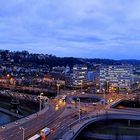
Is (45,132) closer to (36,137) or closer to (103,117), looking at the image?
(36,137)

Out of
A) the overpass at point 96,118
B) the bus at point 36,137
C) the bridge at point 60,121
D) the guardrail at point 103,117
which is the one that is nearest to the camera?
the bus at point 36,137

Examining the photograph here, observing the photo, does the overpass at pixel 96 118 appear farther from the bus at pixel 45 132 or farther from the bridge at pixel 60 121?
the bus at pixel 45 132

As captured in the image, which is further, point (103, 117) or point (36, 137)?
point (103, 117)

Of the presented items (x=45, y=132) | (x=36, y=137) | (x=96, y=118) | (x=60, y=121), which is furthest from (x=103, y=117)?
(x=36, y=137)

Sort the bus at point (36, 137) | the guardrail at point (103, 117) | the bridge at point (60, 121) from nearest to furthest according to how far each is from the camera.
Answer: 1. the bus at point (36, 137)
2. the bridge at point (60, 121)
3. the guardrail at point (103, 117)

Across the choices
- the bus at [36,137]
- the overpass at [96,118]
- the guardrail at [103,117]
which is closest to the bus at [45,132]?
the bus at [36,137]

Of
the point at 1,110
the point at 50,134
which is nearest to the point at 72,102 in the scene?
the point at 1,110

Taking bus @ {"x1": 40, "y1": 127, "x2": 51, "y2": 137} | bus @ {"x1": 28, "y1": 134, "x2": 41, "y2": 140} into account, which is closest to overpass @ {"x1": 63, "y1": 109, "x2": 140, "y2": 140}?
bus @ {"x1": 40, "y1": 127, "x2": 51, "y2": 137}

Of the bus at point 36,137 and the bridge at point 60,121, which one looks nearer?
the bus at point 36,137

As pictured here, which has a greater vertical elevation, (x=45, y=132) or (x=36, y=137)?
(x=45, y=132)

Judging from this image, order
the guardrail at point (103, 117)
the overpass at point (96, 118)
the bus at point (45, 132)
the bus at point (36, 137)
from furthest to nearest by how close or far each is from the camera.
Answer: the guardrail at point (103, 117)
the overpass at point (96, 118)
the bus at point (45, 132)
the bus at point (36, 137)

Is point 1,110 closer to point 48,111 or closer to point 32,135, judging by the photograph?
point 48,111
